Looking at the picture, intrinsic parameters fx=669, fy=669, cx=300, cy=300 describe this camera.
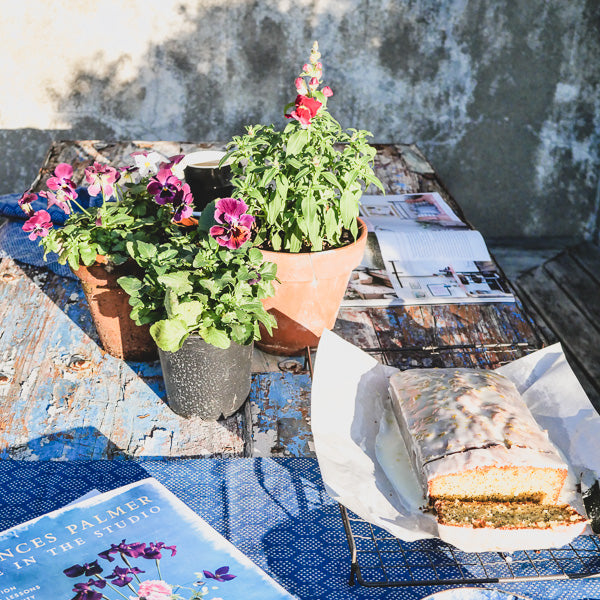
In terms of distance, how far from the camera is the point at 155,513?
1.02m

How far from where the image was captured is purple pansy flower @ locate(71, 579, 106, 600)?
867mm

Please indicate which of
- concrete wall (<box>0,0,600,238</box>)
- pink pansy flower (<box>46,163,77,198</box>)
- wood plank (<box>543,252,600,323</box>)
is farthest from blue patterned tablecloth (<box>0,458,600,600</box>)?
concrete wall (<box>0,0,600,238</box>)

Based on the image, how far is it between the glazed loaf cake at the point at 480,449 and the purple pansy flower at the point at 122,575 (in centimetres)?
45

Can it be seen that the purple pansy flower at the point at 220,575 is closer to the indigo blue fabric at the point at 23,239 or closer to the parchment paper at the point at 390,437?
the parchment paper at the point at 390,437

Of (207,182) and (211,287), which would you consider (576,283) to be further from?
(211,287)

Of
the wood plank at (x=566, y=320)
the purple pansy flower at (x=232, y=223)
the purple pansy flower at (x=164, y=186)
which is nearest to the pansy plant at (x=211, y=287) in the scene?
the purple pansy flower at (x=232, y=223)

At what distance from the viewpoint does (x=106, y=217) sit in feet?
4.68

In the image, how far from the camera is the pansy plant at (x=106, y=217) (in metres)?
1.37

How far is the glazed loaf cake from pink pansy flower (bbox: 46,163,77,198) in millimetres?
832

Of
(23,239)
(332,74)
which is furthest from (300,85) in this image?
(332,74)

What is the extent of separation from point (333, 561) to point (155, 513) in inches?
11.2

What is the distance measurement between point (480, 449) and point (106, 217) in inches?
35.1

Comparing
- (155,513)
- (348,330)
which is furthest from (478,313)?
(155,513)

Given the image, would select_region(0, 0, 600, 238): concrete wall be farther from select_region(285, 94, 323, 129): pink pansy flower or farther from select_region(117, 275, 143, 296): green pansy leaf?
select_region(117, 275, 143, 296): green pansy leaf
